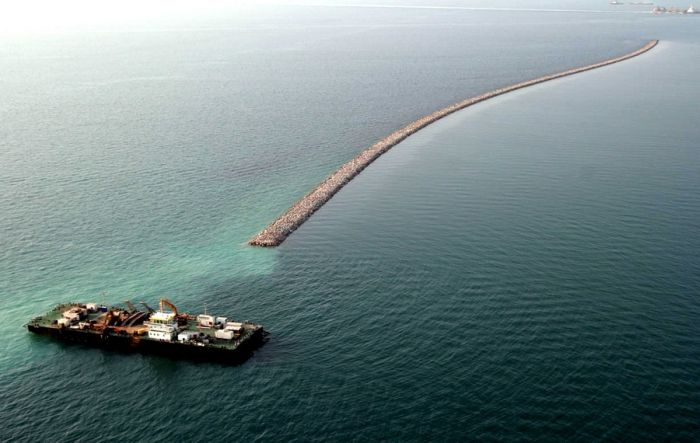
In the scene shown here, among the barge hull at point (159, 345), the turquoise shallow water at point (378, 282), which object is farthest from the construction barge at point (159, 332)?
the turquoise shallow water at point (378, 282)

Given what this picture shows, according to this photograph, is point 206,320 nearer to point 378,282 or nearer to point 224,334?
point 224,334

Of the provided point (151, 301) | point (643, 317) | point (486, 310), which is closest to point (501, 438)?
point (486, 310)

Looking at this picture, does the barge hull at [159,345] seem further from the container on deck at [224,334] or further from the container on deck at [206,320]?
the container on deck at [206,320]

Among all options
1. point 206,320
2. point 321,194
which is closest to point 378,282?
point 206,320

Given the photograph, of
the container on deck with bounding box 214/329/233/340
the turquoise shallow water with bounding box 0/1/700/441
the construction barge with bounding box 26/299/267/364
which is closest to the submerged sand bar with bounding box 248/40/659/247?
the turquoise shallow water with bounding box 0/1/700/441

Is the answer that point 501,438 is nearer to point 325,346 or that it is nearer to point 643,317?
point 325,346

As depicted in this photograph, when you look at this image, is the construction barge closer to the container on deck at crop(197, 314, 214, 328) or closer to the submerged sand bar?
the container on deck at crop(197, 314, 214, 328)
